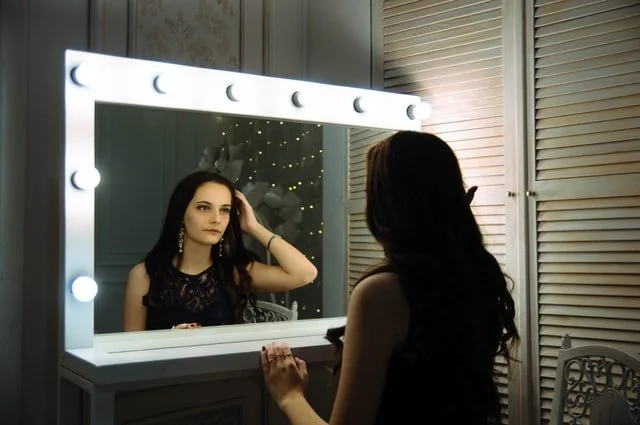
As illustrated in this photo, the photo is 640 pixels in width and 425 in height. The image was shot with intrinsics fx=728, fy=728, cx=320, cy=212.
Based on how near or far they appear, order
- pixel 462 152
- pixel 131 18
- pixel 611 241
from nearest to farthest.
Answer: pixel 611 241 < pixel 131 18 < pixel 462 152

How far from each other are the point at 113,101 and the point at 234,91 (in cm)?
27

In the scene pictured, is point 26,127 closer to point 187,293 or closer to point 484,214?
point 187,293

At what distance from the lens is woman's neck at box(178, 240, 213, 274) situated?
4.85ft

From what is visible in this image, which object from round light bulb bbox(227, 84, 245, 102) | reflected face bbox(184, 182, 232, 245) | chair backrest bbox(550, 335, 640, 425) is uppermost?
round light bulb bbox(227, 84, 245, 102)

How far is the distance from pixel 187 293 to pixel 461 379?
73 cm

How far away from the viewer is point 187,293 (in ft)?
4.88

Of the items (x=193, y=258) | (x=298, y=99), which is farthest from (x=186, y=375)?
(x=298, y=99)

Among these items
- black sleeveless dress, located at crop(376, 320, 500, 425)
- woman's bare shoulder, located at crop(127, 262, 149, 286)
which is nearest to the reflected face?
woman's bare shoulder, located at crop(127, 262, 149, 286)

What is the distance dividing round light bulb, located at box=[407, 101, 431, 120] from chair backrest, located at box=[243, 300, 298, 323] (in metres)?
0.58

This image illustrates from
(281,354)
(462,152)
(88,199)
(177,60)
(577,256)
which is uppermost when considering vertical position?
(177,60)

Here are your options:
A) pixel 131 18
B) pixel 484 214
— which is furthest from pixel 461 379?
pixel 131 18

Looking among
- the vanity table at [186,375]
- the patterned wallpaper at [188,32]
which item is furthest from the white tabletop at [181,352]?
the patterned wallpaper at [188,32]

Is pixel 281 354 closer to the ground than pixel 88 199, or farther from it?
closer to the ground

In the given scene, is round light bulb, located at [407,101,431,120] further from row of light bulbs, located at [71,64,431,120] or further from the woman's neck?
the woman's neck
